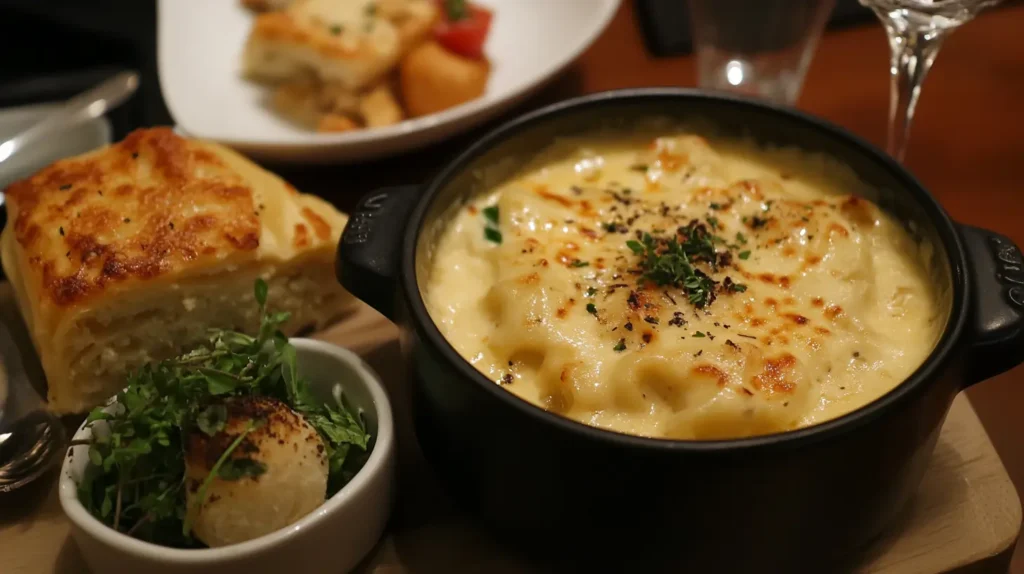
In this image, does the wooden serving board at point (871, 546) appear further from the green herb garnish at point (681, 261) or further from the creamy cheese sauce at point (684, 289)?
the green herb garnish at point (681, 261)

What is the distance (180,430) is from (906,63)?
53.4 inches

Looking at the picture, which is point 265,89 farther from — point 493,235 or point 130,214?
point 493,235

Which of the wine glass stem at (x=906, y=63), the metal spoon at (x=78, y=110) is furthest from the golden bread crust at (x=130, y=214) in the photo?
the wine glass stem at (x=906, y=63)

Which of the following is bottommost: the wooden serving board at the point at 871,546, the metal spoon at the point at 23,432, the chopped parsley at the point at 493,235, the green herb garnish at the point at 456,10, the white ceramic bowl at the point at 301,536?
the wooden serving board at the point at 871,546

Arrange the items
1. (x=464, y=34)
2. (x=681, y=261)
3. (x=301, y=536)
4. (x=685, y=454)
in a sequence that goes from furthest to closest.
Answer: (x=464, y=34)
(x=681, y=261)
(x=301, y=536)
(x=685, y=454)

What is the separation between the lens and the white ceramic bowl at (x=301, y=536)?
1033 millimetres

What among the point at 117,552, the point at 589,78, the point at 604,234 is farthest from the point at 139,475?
the point at 589,78

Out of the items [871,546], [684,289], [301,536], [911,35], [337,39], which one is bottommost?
[871,546]

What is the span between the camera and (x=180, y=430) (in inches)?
44.1

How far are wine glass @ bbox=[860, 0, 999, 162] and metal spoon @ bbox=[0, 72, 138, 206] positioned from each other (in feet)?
5.41

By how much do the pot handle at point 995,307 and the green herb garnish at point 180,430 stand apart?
0.78 m

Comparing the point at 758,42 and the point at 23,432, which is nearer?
the point at 23,432

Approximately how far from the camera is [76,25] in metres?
2.68

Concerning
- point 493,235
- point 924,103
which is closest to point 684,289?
point 493,235
